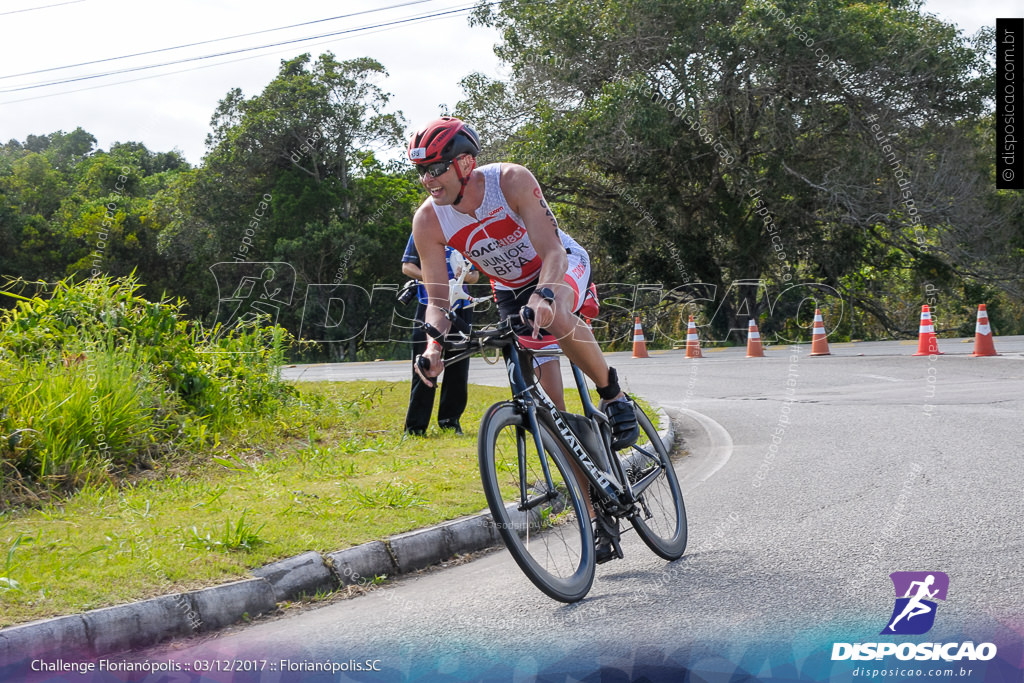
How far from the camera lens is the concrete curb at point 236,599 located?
12.7ft

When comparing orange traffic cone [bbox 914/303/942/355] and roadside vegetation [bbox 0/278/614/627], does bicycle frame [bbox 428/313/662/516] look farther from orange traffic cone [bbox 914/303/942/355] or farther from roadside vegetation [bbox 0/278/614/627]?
orange traffic cone [bbox 914/303/942/355]

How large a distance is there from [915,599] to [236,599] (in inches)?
112

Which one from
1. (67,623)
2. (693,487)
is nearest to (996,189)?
(693,487)

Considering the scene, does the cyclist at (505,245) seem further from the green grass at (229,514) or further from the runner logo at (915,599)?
the green grass at (229,514)

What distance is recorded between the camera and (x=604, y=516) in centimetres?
449

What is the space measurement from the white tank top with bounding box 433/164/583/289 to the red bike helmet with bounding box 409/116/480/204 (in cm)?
18

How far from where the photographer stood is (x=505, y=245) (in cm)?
462

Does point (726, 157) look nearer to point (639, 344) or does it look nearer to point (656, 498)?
point (639, 344)

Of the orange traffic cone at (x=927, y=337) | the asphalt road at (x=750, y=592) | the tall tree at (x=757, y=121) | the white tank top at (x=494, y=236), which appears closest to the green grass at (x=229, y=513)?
the asphalt road at (x=750, y=592)

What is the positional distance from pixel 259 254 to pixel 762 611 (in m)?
30.0

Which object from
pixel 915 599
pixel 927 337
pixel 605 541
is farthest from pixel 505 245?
pixel 927 337

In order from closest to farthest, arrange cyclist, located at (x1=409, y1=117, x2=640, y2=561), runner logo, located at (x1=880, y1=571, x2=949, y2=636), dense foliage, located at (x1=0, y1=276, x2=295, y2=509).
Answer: runner logo, located at (x1=880, y1=571, x2=949, y2=636)
cyclist, located at (x1=409, y1=117, x2=640, y2=561)
dense foliage, located at (x1=0, y1=276, x2=295, y2=509)

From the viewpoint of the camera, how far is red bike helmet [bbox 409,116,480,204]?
4.20m

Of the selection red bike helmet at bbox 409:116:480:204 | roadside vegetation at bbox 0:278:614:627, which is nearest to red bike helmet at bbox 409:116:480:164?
red bike helmet at bbox 409:116:480:204
